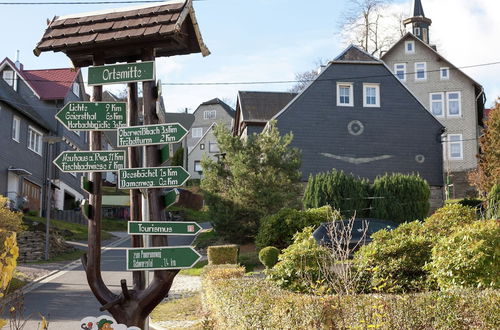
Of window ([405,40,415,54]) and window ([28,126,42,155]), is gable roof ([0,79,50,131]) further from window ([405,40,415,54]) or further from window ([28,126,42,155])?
window ([405,40,415,54])

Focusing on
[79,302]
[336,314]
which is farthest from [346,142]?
[336,314]

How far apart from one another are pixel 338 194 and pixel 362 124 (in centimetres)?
814

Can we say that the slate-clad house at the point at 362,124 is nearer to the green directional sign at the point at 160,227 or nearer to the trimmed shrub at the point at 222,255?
the trimmed shrub at the point at 222,255

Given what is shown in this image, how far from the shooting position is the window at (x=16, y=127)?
3656 cm

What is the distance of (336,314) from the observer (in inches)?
313

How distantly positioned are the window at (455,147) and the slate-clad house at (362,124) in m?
10.9

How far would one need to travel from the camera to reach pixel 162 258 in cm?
755

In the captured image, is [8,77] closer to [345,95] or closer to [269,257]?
[345,95]

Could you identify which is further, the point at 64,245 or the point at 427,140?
the point at 427,140

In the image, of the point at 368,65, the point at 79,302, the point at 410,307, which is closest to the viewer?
the point at 410,307

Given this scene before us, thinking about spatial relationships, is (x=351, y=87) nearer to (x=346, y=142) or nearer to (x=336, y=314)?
(x=346, y=142)

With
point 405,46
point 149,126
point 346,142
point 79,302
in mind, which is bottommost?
point 79,302

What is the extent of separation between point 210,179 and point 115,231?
1874 cm

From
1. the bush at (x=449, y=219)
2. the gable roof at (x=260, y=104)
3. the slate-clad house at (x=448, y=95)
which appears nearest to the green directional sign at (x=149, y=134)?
the bush at (x=449, y=219)
